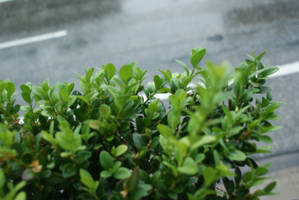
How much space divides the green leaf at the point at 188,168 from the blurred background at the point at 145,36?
10.9 feet

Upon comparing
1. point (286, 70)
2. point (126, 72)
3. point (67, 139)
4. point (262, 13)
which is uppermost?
point (262, 13)

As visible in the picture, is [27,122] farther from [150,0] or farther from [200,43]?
[150,0]

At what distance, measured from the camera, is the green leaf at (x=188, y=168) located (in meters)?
0.70

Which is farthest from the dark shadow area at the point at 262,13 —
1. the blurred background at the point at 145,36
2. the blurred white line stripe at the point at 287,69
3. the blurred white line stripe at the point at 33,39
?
the blurred white line stripe at the point at 33,39

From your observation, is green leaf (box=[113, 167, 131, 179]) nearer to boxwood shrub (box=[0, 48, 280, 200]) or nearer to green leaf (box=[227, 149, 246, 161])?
boxwood shrub (box=[0, 48, 280, 200])

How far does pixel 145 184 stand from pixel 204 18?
4862 mm

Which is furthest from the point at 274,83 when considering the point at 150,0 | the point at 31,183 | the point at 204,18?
the point at 31,183

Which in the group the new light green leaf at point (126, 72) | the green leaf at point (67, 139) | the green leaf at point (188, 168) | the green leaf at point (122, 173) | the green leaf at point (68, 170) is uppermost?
the new light green leaf at point (126, 72)

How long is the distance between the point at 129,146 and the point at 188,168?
380mm

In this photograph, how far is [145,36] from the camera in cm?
504

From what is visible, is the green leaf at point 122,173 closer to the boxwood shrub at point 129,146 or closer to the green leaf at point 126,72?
the boxwood shrub at point 129,146

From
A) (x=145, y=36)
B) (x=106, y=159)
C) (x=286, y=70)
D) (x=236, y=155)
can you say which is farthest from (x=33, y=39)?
(x=236, y=155)

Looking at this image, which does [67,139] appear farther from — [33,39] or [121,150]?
[33,39]

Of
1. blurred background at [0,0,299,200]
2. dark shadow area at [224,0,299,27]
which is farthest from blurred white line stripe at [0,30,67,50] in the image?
dark shadow area at [224,0,299,27]
